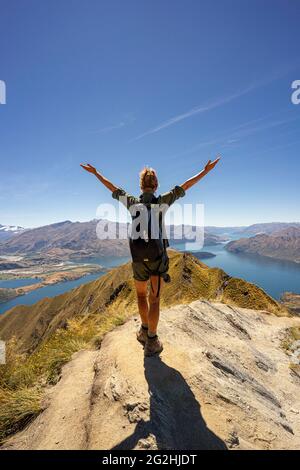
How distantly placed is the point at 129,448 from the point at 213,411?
5.79 feet

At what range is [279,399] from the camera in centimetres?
751

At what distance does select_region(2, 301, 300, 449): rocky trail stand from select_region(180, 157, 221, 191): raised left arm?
4.16 m

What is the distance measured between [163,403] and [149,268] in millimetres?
2595

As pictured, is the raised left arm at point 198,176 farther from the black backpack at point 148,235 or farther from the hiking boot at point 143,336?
the hiking boot at point 143,336

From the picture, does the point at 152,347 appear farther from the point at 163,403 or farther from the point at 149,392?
the point at 163,403

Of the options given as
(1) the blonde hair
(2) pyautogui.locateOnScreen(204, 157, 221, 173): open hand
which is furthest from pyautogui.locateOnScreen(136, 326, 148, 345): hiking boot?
(2) pyautogui.locateOnScreen(204, 157, 221, 173): open hand

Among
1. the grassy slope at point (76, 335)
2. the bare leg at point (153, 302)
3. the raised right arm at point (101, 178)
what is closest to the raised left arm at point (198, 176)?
the raised right arm at point (101, 178)

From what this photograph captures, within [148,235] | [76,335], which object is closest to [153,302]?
[148,235]

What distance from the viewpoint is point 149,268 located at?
19.0ft

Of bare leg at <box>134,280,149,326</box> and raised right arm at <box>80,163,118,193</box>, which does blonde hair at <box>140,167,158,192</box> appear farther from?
bare leg at <box>134,280,149,326</box>

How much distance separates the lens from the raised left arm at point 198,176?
19.5ft

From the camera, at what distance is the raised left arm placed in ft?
19.5

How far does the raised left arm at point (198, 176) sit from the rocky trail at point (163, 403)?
4155 mm
